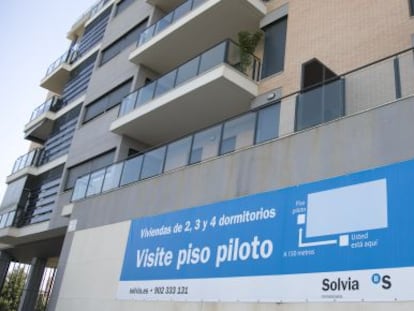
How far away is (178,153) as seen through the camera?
13.4m

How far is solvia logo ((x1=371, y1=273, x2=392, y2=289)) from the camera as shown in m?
7.10

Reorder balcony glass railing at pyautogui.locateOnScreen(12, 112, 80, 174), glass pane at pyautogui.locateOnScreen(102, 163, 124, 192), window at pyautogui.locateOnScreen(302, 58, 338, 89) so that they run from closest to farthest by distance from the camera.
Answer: window at pyautogui.locateOnScreen(302, 58, 338, 89), glass pane at pyautogui.locateOnScreen(102, 163, 124, 192), balcony glass railing at pyautogui.locateOnScreen(12, 112, 80, 174)

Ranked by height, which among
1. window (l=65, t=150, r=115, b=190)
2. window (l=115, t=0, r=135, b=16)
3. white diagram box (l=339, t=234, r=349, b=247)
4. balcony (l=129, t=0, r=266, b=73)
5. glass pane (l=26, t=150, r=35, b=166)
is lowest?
white diagram box (l=339, t=234, r=349, b=247)

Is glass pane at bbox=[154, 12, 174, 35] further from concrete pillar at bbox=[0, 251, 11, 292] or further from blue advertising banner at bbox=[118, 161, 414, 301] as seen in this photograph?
concrete pillar at bbox=[0, 251, 11, 292]

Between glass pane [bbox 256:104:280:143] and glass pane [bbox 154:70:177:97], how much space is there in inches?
226

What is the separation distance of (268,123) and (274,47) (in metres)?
5.58

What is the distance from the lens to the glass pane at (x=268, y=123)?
10.7m

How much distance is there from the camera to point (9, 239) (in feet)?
81.5

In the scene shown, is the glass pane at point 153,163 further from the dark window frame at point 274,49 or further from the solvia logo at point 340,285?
the solvia logo at point 340,285

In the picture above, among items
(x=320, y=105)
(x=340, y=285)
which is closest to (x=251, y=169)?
(x=320, y=105)

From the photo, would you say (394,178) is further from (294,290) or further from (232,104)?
(232,104)

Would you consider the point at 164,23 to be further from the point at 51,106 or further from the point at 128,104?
the point at 51,106

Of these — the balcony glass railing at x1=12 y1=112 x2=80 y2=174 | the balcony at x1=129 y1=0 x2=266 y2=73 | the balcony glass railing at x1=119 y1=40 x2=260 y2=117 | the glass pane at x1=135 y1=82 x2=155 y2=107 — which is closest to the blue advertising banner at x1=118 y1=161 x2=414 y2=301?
the balcony glass railing at x1=119 y1=40 x2=260 y2=117

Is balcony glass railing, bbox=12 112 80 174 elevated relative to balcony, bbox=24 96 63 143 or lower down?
lower down
